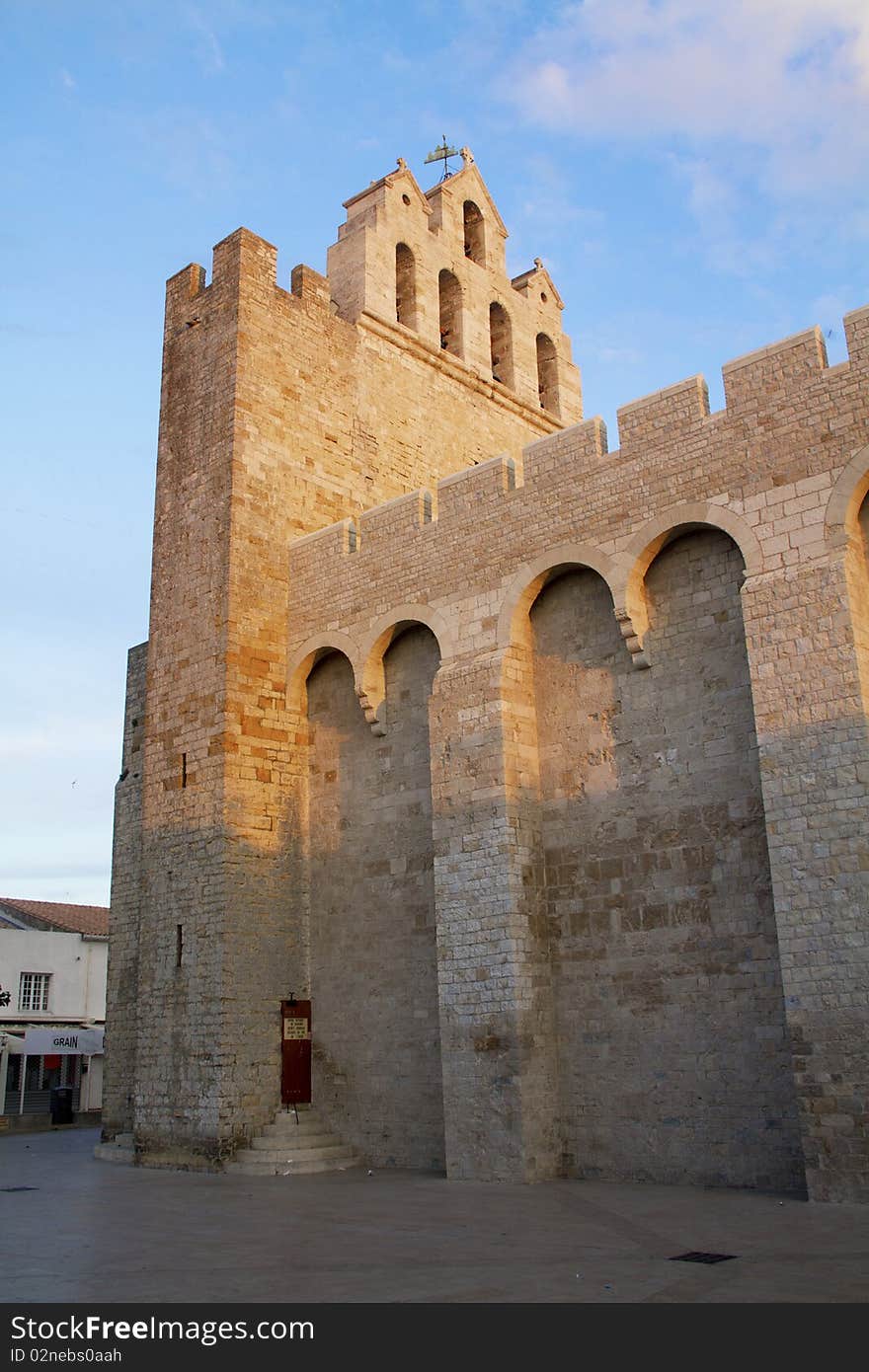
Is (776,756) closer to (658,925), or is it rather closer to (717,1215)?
(658,925)

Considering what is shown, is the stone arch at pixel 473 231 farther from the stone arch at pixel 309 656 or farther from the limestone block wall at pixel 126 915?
the limestone block wall at pixel 126 915

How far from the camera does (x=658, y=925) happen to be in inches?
466

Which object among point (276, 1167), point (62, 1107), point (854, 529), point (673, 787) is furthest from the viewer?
point (62, 1107)

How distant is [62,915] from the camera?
38781 mm

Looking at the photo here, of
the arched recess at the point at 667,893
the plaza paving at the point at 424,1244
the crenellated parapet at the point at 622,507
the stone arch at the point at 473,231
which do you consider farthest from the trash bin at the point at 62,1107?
the stone arch at the point at 473,231

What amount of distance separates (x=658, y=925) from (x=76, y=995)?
27.9 metres

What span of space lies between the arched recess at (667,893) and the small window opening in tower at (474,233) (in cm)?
1085

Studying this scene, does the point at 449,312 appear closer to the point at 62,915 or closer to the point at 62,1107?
the point at 62,1107

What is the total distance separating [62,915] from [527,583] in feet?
99.5

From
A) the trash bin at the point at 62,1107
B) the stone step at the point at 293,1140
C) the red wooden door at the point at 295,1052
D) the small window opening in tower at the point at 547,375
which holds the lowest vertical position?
the trash bin at the point at 62,1107

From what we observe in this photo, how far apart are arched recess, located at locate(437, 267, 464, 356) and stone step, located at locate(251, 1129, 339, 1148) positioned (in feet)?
43.7

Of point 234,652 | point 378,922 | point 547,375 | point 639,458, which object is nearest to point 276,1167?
point 378,922

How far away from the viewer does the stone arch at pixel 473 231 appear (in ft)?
71.0

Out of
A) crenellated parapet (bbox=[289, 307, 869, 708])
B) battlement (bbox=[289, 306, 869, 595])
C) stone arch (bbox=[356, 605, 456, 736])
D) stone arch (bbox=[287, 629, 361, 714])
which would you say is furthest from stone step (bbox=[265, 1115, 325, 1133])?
battlement (bbox=[289, 306, 869, 595])
